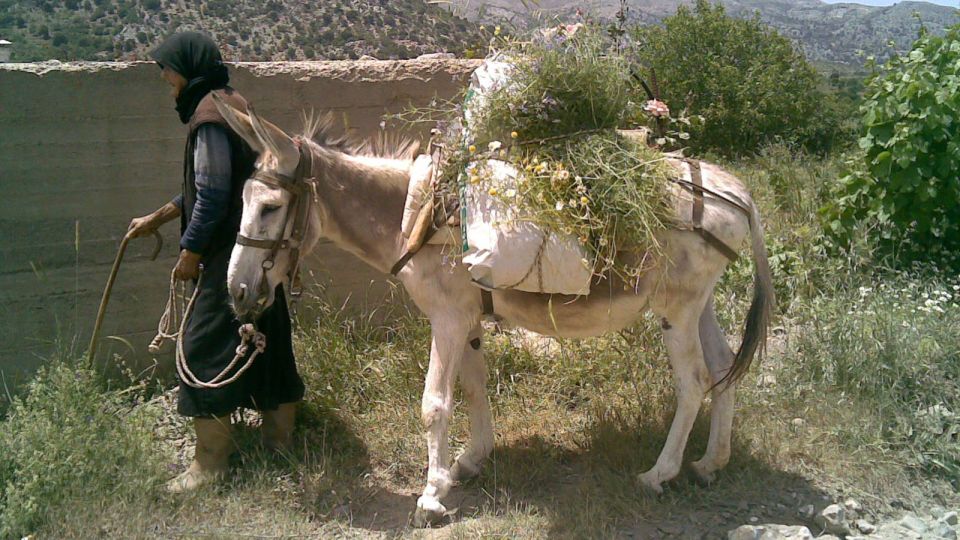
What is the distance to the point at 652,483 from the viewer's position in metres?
3.81

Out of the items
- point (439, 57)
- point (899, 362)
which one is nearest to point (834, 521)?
point (899, 362)

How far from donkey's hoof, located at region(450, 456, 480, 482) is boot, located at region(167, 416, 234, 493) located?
47.1 inches

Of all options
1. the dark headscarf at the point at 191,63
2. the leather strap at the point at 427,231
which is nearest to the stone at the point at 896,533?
the leather strap at the point at 427,231

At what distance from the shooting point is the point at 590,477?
409cm

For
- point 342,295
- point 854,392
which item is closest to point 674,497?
point 854,392

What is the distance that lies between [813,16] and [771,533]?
29.4 m

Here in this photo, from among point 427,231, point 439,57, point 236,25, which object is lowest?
point 427,231

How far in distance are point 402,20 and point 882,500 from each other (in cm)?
1314

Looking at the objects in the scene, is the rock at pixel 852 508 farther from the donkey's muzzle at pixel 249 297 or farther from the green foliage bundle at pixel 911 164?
the donkey's muzzle at pixel 249 297

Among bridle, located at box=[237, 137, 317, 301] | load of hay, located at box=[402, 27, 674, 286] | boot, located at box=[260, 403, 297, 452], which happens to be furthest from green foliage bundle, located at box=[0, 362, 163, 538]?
load of hay, located at box=[402, 27, 674, 286]

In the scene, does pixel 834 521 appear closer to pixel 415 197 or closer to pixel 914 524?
pixel 914 524

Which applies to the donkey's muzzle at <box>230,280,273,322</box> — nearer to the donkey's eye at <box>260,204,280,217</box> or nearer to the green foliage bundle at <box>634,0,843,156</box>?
the donkey's eye at <box>260,204,280,217</box>

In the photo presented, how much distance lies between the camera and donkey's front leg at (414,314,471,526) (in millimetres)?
3641

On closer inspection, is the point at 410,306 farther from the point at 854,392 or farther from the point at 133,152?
the point at 854,392
